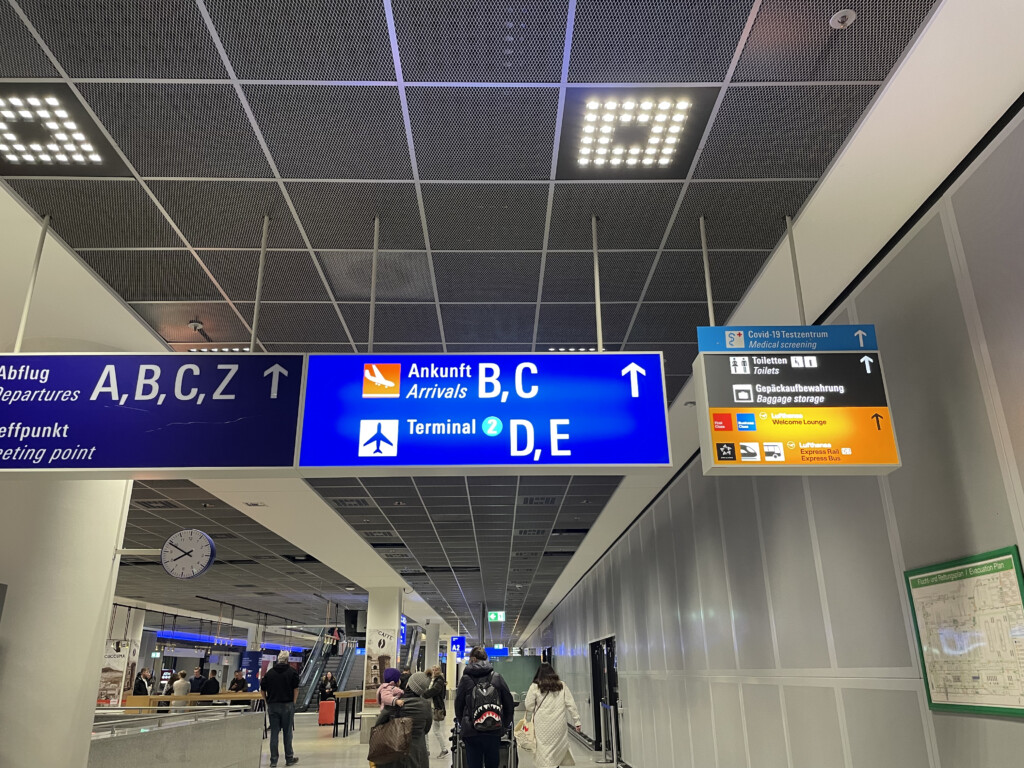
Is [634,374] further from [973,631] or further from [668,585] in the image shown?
[668,585]

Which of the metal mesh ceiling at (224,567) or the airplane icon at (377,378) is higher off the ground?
the metal mesh ceiling at (224,567)

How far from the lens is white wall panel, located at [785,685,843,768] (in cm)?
427

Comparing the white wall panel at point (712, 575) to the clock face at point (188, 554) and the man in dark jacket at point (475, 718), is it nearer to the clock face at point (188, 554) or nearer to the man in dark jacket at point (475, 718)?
the man in dark jacket at point (475, 718)

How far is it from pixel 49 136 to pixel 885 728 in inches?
212

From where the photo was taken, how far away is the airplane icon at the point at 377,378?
346cm

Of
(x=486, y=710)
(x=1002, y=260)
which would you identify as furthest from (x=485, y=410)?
(x=486, y=710)

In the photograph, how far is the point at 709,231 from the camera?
13.7 ft

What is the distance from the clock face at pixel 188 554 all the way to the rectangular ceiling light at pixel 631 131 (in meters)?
5.73

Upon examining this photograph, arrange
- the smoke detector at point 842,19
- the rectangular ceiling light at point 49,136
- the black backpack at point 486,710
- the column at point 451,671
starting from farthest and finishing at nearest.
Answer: the column at point 451,671
the black backpack at point 486,710
the rectangular ceiling light at point 49,136
the smoke detector at point 842,19

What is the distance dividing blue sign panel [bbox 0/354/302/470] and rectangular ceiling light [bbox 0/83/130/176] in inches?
39.5

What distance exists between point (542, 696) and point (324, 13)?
5.69 meters

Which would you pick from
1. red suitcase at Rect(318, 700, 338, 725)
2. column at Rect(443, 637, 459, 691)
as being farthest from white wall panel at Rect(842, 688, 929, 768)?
column at Rect(443, 637, 459, 691)

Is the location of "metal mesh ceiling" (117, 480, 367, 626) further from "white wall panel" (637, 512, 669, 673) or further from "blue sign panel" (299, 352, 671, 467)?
"blue sign panel" (299, 352, 671, 467)

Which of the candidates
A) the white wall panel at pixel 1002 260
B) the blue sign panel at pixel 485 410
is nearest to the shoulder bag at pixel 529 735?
the blue sign panel at pixel 485 410
